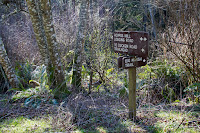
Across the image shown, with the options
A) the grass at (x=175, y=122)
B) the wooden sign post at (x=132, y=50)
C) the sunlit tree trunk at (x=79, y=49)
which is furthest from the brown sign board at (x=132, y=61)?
the sunlit tree trunk at (x=79, y=49)

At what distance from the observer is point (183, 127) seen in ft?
11.3

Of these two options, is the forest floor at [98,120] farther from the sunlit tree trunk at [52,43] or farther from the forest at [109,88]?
the sunlit tree trunk at [52,43]

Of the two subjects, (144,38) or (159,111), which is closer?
(144,38)

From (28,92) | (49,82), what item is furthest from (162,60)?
(28,92)

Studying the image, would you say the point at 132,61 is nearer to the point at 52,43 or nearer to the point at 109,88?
the point at 52,43

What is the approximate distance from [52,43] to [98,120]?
2.63 m

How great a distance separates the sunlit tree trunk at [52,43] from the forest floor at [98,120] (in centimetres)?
108

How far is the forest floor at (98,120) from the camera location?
3.58m

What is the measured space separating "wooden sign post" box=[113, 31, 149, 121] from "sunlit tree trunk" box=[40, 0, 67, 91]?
2.17 metres

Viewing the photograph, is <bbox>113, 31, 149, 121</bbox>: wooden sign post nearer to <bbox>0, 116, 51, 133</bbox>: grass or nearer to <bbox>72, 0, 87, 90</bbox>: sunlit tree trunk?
<bbox>0, 116, 51, 133</bbox>: grass

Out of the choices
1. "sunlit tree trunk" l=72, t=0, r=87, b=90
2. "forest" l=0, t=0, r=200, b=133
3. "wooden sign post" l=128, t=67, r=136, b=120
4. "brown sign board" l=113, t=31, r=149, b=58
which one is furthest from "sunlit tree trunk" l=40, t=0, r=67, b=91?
"wooden sign post" l=128, t=67, r=136, b=120

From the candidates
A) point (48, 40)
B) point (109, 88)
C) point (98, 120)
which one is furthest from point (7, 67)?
point (98, 120)

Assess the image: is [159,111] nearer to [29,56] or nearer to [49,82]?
[49,82]

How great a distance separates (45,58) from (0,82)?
263cm
